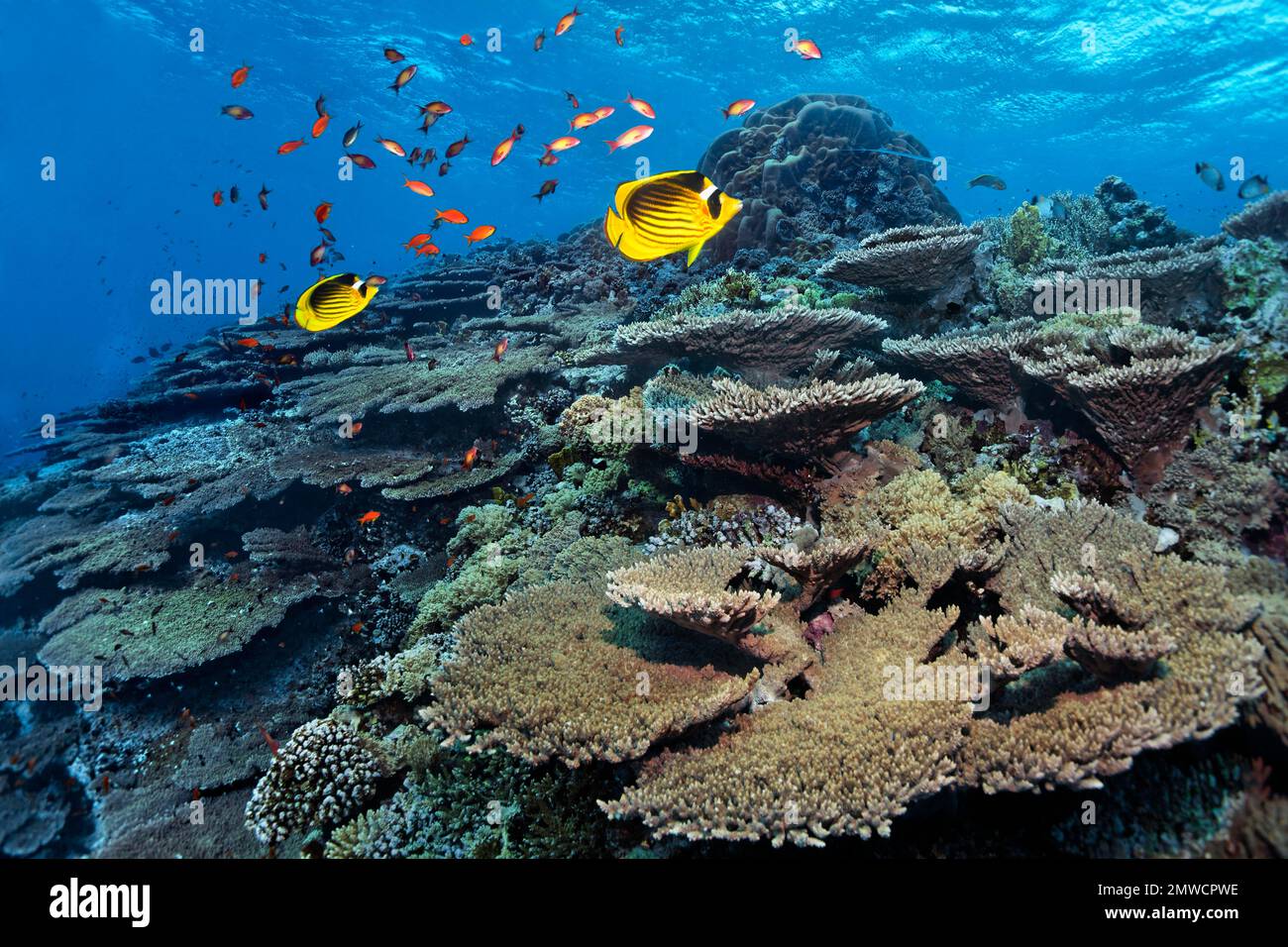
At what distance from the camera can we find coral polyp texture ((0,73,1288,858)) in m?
2.67

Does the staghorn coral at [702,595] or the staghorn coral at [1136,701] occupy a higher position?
the staghorn coral at [702,595]

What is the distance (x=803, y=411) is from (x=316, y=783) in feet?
17.1

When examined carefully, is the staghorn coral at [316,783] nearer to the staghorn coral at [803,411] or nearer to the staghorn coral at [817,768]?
the staghorn coral at [817,768]

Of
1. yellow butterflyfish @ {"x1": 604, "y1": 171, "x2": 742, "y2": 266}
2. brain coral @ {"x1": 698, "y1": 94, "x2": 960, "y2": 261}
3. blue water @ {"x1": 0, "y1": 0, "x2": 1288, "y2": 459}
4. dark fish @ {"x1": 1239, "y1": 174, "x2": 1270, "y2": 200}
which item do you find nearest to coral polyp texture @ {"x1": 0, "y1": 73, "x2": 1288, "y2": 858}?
brain coral @ {"x1": 698, "y1": 94, "x2": 960, "y2": 261}

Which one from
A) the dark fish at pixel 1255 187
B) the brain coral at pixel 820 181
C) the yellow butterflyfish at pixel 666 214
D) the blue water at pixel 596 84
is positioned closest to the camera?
the yellow butterflyfish at pixel 666 214

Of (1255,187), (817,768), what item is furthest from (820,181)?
(817,768)

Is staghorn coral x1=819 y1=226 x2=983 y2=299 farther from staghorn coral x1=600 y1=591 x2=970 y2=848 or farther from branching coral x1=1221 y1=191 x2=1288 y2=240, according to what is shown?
staghorn coral x1=600 y1=591 x2=970 y2=848

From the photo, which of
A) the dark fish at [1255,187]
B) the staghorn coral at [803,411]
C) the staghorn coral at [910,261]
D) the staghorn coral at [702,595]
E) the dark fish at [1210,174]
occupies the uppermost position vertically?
the dark fish at [1210,174]

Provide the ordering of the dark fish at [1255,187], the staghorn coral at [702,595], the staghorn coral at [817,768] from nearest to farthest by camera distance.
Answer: the staghorn coral at [817,768] → the staghorn coral at [702,595] → the dark fish at [1255,187]

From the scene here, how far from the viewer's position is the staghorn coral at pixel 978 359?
16.9 ft

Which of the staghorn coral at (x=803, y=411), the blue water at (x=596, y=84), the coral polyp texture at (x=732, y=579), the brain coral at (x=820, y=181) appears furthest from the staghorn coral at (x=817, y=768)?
the blue water at (x=596, y=84)

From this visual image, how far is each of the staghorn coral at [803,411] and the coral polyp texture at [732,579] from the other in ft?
0.13

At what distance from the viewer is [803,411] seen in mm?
4340
